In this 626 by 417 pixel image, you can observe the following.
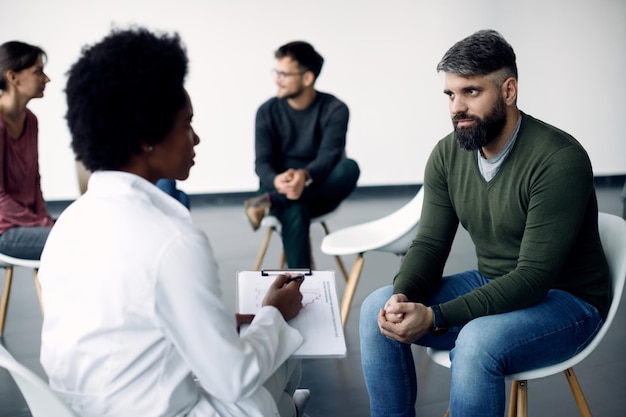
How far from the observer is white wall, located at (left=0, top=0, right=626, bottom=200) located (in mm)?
6332

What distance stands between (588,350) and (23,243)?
7.78ft

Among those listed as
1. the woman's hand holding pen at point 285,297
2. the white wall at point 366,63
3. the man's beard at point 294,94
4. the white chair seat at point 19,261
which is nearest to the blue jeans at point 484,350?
the woman's hand holding pen at point 285,297

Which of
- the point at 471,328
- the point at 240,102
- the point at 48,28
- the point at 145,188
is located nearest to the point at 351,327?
the point at 471,328

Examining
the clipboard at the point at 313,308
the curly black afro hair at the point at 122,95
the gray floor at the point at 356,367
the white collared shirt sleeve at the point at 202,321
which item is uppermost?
the curly black afro hair at the point at 122,95

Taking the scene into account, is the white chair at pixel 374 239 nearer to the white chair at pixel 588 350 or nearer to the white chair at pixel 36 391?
the white chair at pixel 588 350

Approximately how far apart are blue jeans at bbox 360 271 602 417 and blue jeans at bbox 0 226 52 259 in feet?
5.64

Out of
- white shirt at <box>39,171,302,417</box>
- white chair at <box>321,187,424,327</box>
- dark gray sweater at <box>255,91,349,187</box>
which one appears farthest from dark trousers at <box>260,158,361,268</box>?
white shirt at <box>39,171,302,417</box>

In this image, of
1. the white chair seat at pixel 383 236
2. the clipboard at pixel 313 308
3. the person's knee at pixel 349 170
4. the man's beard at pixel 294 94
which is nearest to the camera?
the clipboard at pixel 313 308

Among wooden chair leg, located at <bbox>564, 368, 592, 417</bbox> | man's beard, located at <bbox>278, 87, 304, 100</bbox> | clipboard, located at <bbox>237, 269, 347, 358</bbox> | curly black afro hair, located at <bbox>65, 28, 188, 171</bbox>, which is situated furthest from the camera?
man's beard, located at <bbox>278, 87, 304, 100</bbox>

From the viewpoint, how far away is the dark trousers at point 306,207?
364 centimetres

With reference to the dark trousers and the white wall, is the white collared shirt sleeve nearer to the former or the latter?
the dark trousers

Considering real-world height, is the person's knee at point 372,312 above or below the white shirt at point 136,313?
below

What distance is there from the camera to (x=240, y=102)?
6.61 m

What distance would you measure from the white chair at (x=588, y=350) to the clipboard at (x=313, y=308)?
0.42 metres
